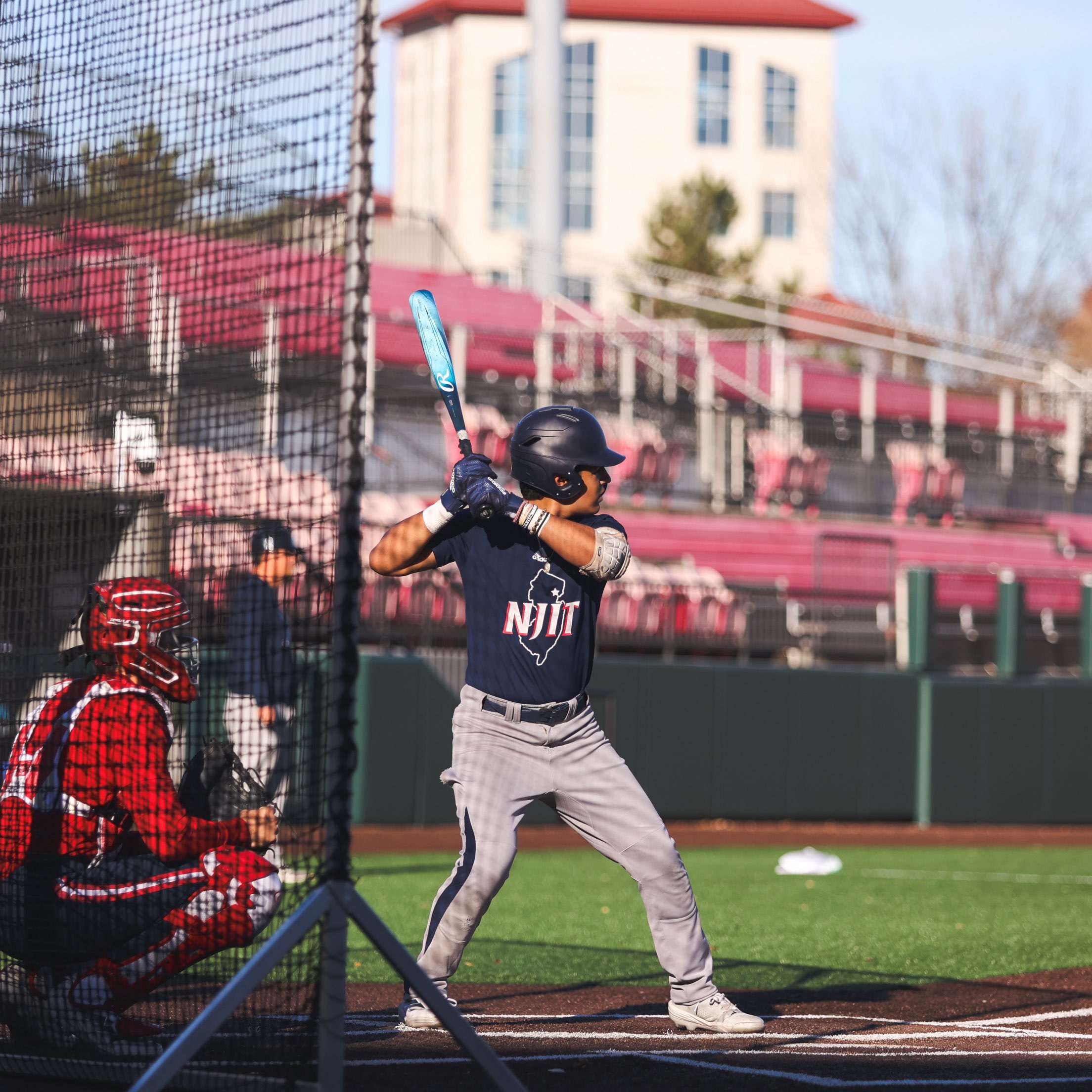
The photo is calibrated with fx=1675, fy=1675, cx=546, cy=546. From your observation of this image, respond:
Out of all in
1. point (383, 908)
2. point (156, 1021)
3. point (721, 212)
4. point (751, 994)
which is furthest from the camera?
point (721, 212)

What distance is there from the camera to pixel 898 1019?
6430 millimetres

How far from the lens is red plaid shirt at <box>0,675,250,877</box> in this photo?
4930 millimetres

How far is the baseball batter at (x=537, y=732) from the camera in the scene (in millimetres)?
5625

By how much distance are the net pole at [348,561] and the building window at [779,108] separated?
59.7 metres

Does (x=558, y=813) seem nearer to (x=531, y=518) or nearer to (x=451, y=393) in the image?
(x=531, y=518)

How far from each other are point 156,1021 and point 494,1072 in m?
1.79

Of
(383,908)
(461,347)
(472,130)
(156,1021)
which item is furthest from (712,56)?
(156,1021)

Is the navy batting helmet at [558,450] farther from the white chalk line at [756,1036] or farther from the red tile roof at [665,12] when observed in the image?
the red tile roof at [665,12]

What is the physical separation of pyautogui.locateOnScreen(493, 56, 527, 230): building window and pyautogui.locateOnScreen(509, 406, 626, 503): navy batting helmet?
53556mm

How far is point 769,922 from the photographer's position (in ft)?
33.6

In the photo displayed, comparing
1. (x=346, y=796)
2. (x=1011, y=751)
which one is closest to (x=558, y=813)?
(x=346, y=796)

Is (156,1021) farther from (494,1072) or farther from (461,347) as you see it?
(461,347)

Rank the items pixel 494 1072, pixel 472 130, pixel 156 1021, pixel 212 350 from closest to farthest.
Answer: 1. pixel 494 1072
2. pixel 156 1021
3. pixel 212 350
4. pixel 472 130

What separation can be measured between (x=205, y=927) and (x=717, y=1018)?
186 centimetres
